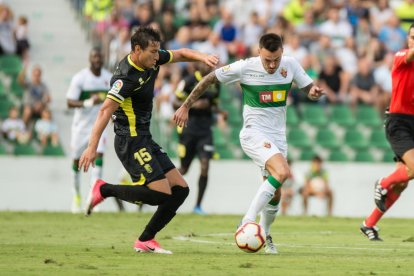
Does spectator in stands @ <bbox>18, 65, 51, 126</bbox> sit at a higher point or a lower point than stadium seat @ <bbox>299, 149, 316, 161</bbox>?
A: higher

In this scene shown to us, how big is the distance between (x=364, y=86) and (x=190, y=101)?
15278 mm

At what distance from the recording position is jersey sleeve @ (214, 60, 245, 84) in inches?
477

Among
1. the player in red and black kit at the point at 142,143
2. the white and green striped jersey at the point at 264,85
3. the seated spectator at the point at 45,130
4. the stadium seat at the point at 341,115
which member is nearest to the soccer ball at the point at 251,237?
the player in red and black kit at the point at 142,143

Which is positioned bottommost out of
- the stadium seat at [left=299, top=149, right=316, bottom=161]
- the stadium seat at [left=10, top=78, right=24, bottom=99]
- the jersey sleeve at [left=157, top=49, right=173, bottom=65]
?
the stadium seat at [left=299, top=149, right=316, bottom=161]

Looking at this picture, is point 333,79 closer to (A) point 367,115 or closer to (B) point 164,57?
(A) point 367,115

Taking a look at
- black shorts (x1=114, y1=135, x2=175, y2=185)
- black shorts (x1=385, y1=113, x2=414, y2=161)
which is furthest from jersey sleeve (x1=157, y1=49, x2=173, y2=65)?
black shorts (x1=385, y1=113, x2=414, y2=161)

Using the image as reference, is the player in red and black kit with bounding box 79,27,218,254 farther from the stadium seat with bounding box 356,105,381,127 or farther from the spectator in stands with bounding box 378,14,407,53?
the spectator in stands with bounding box 378,14,407,53

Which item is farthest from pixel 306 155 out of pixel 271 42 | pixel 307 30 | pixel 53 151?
pixel 271 42

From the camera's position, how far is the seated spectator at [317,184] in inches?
919

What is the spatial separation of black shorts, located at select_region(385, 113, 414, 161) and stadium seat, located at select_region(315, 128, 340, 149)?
11837mm

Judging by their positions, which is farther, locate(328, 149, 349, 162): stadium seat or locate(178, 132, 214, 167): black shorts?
locate(328, 149, 349, 162): stadium seat

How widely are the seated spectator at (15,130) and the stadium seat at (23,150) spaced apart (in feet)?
0.31

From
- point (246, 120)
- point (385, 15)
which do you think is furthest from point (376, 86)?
point (246, 120)

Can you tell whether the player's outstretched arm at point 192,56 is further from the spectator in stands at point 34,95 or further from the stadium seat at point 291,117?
the stadium seat at point 291,117
